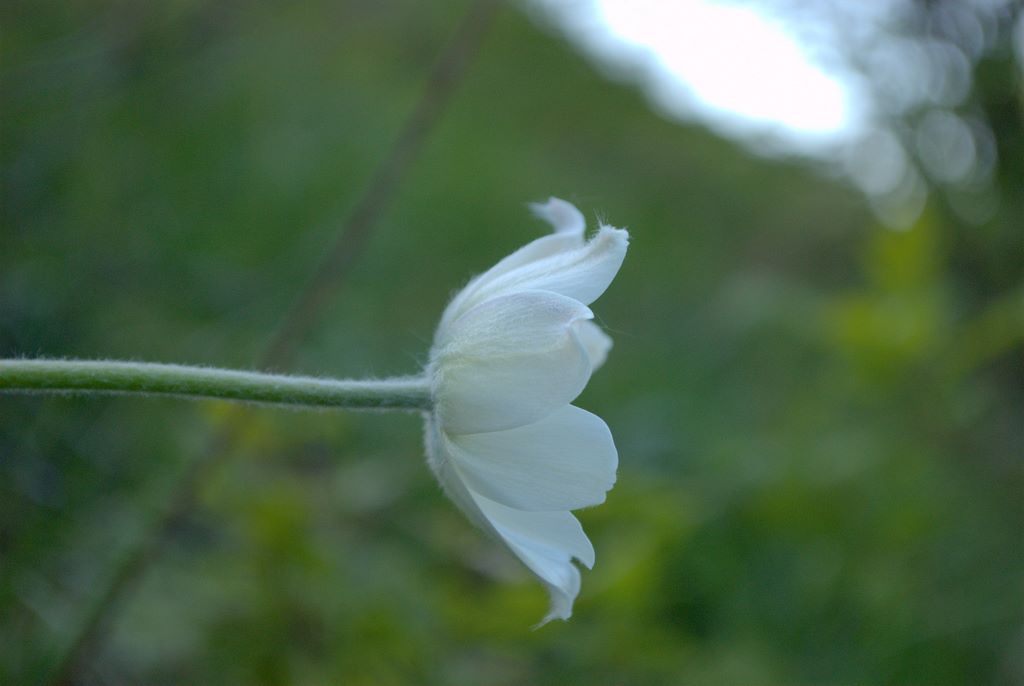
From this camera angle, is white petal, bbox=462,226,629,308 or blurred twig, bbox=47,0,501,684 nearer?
white petal, bbox=462,226,629,308

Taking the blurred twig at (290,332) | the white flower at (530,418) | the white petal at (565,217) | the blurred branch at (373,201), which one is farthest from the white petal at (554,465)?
the blurred branch at (373,201)

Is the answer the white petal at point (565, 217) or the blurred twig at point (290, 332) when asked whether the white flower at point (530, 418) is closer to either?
the white petal at point (565, 217)

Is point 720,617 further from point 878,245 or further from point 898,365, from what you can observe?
point 878,245

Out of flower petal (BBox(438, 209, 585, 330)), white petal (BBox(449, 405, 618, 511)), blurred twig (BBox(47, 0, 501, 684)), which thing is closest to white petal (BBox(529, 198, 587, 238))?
flower petal (BBox(438, 209, 585, 330))

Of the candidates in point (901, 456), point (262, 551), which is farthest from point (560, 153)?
point (262, 551)

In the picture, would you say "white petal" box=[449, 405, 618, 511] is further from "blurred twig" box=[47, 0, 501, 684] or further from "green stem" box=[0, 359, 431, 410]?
"blurred twig" box=[47, 0, 501, 684]

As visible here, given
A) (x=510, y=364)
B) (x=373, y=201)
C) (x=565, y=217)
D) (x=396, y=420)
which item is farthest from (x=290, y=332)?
(x=396, y=420)
